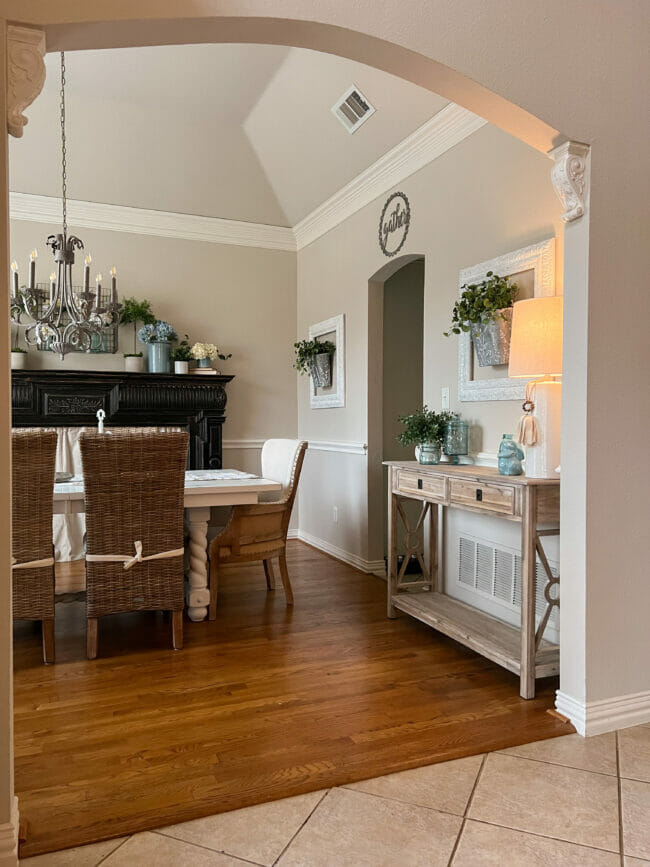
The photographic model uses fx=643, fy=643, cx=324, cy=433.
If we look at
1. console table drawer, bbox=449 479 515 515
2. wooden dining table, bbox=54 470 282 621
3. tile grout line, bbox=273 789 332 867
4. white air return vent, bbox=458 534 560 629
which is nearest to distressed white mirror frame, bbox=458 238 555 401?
console table drawer, bbox=449 479 515 515

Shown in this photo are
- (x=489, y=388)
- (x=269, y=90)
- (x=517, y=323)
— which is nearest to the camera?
(x=517, y=323)

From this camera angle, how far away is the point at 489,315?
10.8 feet

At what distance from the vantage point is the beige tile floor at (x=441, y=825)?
168 centimetres

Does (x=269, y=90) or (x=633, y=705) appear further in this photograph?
(x=269, y=90)

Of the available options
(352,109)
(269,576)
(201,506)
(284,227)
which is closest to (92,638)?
(201,506)

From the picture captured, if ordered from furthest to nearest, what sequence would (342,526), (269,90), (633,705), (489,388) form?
1. (342,526)
2. (269,90)
3. (489,388)
4. (633,705)

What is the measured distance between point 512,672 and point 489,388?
142cm

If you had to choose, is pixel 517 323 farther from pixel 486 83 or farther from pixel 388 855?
pixel 388 855

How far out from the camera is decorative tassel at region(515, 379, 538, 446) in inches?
107

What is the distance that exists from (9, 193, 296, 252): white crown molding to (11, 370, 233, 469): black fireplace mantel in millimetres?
1327

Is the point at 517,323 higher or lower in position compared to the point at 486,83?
lower

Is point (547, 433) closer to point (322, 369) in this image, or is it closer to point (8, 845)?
point (8, 845)

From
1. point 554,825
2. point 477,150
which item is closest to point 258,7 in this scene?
point 477,150

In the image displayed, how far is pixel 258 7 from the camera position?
187 cm
